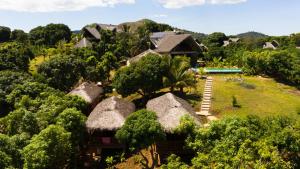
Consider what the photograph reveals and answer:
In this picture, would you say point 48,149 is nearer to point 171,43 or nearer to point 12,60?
point 12,60

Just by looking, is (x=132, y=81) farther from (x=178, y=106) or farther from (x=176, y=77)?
(x=178, y=106)

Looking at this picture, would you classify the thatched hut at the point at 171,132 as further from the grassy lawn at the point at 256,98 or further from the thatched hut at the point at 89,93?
the thatched hut at the point at 89,93

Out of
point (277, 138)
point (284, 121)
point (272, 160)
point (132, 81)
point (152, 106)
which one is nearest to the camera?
point (272, 160)

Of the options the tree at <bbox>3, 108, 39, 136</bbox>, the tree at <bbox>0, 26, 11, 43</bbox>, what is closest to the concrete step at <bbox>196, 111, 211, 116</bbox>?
the tree at <bbox>3, 108, 39, 136</bbox>

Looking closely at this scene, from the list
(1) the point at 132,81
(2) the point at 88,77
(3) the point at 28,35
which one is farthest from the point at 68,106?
(3) the point at 28,35

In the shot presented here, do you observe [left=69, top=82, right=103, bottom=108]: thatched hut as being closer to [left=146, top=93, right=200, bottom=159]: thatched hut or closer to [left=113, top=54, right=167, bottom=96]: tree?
[left=113, top=54, right=167, bottom=96]: tree
